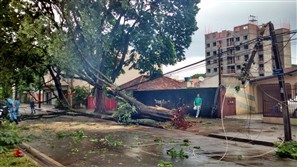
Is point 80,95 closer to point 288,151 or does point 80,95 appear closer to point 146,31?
point 146,31

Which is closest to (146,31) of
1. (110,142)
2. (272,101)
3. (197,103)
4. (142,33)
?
(142,33)

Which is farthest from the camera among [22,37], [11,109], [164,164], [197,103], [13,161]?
[197,103]

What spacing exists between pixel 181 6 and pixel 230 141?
52.8 ft

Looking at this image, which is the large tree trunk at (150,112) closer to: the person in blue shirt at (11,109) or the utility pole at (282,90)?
the person in blue shirt at (11,109)

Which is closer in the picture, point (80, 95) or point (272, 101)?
point (272, 101)

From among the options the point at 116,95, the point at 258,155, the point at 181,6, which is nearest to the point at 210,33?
the point at 181,6

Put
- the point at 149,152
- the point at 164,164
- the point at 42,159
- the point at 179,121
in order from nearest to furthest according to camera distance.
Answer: the point at 164,164 → the point at 42,159 → the point at 149,152 → the point at 179,121

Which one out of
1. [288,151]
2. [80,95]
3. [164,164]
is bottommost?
[164,164]

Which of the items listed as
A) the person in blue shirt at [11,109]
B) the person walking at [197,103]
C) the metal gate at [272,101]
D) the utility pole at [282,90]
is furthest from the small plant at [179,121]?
the person in blue shirt at [11,109]

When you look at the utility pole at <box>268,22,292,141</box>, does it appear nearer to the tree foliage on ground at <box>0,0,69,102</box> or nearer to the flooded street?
the flooded street

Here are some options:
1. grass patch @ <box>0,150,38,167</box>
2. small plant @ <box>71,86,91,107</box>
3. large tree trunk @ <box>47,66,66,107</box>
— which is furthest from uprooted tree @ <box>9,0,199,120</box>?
small plant @ <box>71,86,91,107</box>

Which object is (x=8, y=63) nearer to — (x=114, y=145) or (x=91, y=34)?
(x=114, y=145)

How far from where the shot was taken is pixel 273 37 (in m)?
11.3

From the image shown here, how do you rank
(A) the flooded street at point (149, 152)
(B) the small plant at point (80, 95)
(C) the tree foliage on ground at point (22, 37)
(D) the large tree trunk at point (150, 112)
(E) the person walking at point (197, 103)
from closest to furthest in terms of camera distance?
(A) the flooded street at point (149, 152)
(C) the tree foliage on ground at point (22, 37)
(D) the large tree trunk at point (150, 112)
(E) the person walking at point (197, 103)
(B) the small plant at point (80, 95)
